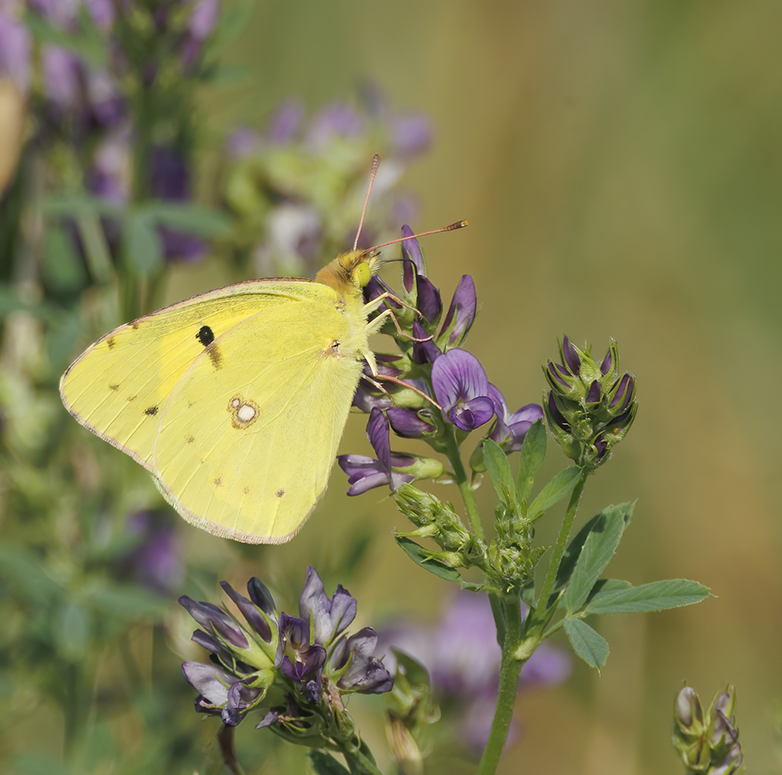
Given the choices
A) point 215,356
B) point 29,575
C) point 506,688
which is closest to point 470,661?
point 215,356

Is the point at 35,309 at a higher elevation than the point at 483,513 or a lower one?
higher

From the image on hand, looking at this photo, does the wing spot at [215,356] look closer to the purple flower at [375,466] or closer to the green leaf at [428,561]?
the purple flower at [375,466]

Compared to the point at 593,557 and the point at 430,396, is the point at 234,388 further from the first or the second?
the point at 593,557

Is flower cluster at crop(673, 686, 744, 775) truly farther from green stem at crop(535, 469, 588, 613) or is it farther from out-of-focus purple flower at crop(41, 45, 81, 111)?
out-of-focus purple flower at crop(41, 45, 81, 111)

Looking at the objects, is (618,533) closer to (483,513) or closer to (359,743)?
(359,743)

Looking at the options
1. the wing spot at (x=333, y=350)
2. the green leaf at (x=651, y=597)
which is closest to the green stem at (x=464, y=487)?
the green leaf at (x=651, y=597)

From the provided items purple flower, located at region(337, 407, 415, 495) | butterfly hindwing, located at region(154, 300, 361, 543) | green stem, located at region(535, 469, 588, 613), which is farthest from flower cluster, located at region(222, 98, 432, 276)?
green stem, located at region(535, 469, 588, 613)

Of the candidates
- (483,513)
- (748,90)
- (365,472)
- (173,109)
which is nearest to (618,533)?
(365,472)
